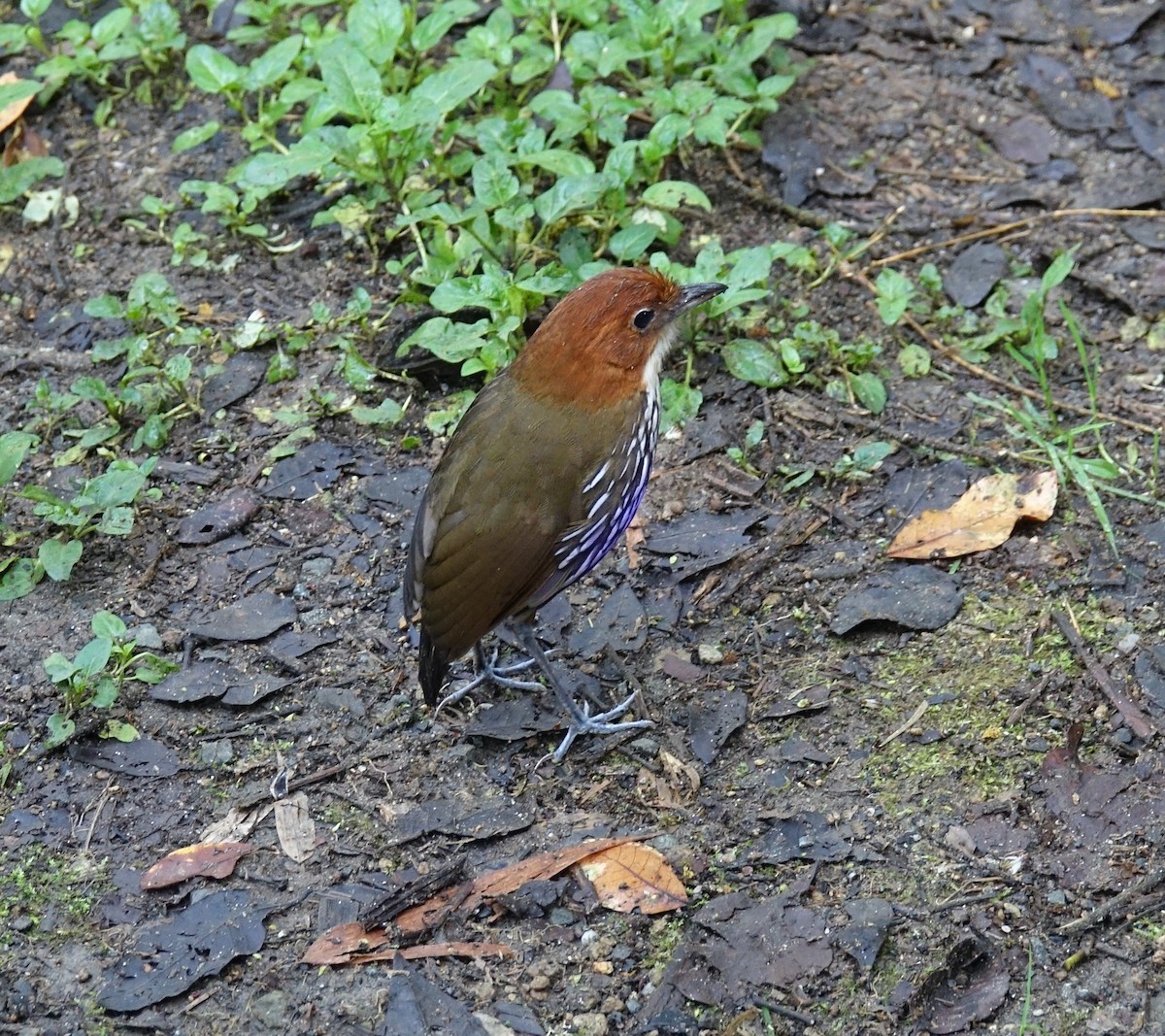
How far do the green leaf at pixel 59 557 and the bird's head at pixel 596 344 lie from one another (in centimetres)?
158

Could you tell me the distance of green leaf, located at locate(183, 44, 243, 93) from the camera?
20.5 feet

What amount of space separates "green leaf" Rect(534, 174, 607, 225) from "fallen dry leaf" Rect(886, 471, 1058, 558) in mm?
1712

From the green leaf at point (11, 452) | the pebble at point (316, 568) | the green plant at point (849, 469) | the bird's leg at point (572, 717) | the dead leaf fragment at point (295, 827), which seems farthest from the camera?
the green plant at point (849, 469)

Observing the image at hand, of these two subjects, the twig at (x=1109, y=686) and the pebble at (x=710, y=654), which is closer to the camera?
the twig at (x=1109, y=686)

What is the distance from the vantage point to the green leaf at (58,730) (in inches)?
176

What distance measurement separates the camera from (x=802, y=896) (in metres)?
4.00

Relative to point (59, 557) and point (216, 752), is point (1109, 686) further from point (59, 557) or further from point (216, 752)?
point (59, 557)

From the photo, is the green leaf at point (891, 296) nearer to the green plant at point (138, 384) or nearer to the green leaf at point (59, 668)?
the green plant at point (138, 384)

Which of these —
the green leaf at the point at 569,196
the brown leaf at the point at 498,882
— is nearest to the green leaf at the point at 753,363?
the green leaf at the point at 569,196

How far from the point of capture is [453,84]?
586cm

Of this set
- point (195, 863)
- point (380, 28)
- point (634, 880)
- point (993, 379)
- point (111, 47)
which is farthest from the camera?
point (111, 47)

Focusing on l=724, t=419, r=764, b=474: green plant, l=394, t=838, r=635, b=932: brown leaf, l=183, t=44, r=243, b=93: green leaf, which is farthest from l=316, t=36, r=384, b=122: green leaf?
l=394, t=838, r=635, b=932: brown leaf

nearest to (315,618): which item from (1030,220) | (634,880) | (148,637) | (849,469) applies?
(148,637)

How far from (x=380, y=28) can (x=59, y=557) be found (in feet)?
8.56
